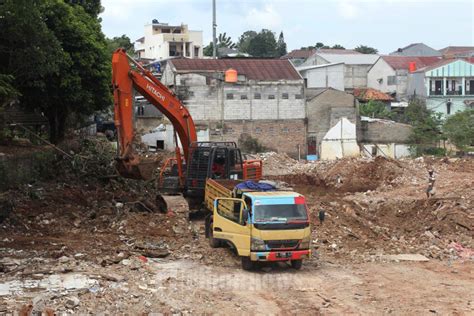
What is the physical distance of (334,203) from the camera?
2734 cm

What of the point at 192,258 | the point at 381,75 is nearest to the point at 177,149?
the point at 192,258

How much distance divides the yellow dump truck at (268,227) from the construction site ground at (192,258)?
60 cm

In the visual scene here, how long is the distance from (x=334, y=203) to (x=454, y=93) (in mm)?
36876

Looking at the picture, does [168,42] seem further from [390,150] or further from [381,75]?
[390,150]

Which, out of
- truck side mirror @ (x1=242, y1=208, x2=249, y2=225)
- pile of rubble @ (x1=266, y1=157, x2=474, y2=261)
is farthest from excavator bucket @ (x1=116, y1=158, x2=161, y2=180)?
pile of rubble @ (x1=266, y1=157, x2=474, y2=261)

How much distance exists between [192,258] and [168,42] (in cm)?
7167

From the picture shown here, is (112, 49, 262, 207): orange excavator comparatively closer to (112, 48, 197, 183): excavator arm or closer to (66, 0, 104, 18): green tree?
(112, 48, 197, 183): excavator arm

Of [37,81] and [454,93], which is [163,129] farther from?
[454,93]

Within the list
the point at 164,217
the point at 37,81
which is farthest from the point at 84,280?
the point at 37,81

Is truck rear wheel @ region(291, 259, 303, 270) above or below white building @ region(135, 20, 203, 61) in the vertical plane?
below

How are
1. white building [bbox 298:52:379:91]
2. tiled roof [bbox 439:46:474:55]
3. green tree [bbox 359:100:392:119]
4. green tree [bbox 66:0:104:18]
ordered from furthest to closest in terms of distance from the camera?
tiled roof [bbox 439:46:474:55] → white building [bbox 298:52:379:91] → green tree [bbox 359:100:392:119] → green tree [bbox 66:0:104:18]

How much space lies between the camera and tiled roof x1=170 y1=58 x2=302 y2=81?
5100cm

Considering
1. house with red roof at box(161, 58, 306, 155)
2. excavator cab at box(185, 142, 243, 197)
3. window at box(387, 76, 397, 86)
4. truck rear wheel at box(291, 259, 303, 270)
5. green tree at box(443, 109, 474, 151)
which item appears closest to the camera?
truck rear wheel at box(291, 259, 303, 270)

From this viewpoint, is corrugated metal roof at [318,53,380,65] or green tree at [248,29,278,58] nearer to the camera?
corrugated metal roof at [318,53,380,65]
